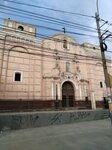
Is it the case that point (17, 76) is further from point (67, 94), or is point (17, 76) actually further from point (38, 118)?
point (67, 94)

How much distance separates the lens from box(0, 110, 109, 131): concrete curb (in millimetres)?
10547

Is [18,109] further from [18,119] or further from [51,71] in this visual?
[51,71]

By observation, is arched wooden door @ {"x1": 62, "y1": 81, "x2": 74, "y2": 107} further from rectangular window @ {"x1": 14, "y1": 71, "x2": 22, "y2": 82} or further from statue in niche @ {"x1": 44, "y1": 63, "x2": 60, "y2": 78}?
rectangular window @ {"x1": 14, "y1": 71, "x2": 22, "y2": 82}

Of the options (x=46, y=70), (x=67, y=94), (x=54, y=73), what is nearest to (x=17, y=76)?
(x=46, y=70)

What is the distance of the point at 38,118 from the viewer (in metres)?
11.8

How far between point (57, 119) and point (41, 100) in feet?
14.7

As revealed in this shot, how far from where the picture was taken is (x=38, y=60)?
1800cm

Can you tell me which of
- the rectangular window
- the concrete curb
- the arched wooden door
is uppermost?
the rectangular window

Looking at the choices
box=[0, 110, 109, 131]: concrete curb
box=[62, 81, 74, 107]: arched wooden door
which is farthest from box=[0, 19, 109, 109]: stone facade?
box=[0, 110, 109, 131]: concrete curb

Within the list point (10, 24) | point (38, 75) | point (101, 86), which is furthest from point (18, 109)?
point (101, 86)

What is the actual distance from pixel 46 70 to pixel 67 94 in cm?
446

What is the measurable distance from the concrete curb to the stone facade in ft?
13.1

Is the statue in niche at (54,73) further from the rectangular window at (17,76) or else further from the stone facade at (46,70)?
the rectangular window at (17,76)

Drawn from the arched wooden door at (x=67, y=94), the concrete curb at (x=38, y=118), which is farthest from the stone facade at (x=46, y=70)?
the concrete curb at (x=38, y=118)
